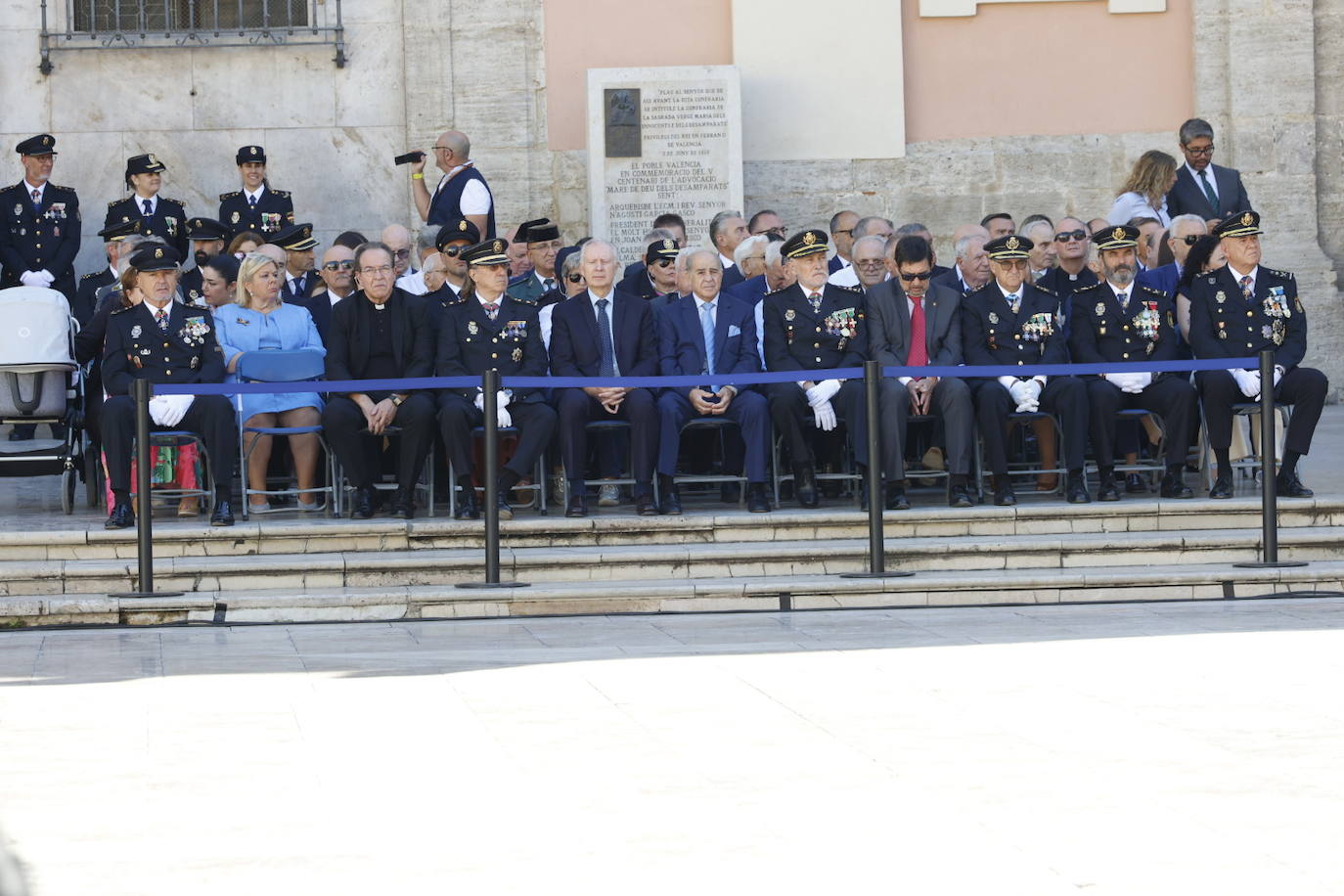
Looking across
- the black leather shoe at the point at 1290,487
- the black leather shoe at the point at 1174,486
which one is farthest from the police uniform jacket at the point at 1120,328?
the black leather shoe at the point at 1290,487

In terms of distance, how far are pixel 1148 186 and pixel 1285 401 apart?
3.13m

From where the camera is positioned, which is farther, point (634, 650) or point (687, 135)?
point (687, 135)

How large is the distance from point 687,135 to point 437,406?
5067 mm

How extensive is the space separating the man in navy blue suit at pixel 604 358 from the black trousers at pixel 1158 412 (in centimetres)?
242

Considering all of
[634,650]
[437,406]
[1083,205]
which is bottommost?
[634,650]

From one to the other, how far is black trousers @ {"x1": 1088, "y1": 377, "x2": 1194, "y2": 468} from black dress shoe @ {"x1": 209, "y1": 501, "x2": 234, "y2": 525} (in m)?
4.65

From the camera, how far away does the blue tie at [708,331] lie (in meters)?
11.4

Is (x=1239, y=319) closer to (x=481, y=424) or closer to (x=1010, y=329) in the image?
(x=1010, y=329)

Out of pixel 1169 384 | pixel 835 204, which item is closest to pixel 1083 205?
pixel 835 204

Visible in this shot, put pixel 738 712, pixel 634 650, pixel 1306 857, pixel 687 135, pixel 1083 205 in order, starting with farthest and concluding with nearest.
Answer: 1. pixel 1083 205
2. pixel 687 135
3. pixel 634 650
4. pixel 738 712
5. pixel 1306 857

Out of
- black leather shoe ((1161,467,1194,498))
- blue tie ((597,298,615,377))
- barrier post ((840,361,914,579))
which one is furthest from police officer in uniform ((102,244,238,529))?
black leather shoe ((1161,467,1194,498))

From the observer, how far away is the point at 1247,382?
1109 cm

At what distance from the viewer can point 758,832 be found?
5016mm

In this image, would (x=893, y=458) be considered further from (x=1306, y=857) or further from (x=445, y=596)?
(x=1306, y=857)
